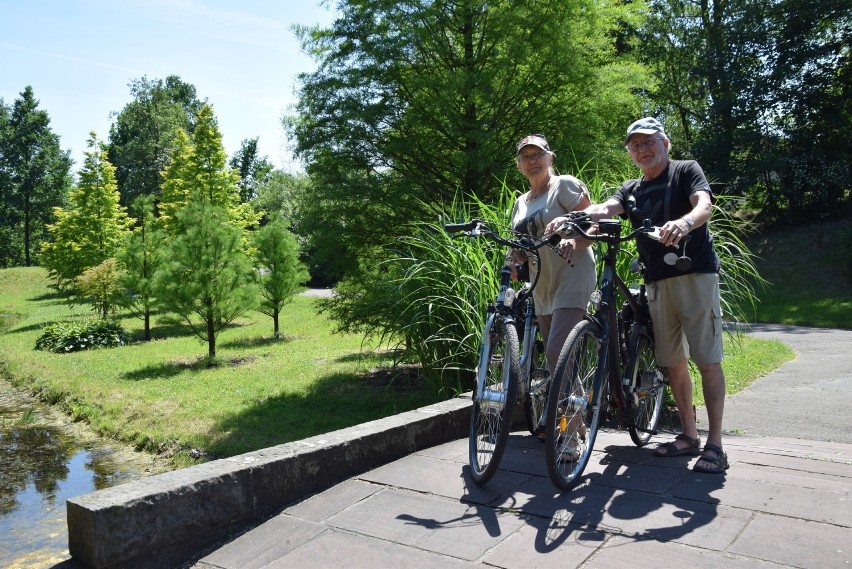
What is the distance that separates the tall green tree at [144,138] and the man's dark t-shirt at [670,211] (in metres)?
56.1

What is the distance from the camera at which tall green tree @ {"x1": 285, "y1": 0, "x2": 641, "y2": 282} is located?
34.8ft

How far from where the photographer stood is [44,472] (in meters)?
7.87

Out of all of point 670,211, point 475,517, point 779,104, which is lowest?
point 475,517

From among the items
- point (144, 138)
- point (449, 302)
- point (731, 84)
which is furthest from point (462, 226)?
point (144, 138)

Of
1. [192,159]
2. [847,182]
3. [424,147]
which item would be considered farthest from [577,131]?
[192,159]

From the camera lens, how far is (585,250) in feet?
14.1

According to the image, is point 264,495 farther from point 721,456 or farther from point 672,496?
point 721,456

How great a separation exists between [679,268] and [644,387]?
0.86 m

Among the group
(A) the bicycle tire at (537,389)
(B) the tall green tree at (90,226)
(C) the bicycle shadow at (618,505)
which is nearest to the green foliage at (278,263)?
(B) the tall green tree at (90,226)

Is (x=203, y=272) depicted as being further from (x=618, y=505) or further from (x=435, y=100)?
(x=618, y=505)

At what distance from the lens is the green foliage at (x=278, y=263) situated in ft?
62.3

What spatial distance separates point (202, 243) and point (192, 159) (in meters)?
17.9

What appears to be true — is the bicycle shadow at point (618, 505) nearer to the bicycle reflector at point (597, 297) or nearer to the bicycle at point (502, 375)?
the bicycle at point (502, 375)

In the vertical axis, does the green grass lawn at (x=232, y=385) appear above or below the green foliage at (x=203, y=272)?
below
